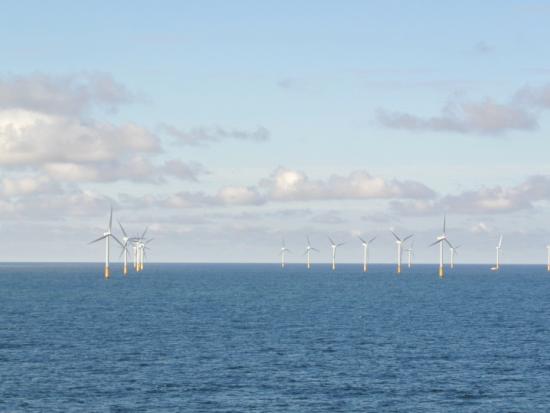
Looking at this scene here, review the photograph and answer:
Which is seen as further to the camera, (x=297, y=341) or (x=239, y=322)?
(x=239, y=322)

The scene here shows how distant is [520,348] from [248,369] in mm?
47303

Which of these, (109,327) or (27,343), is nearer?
(27,343)

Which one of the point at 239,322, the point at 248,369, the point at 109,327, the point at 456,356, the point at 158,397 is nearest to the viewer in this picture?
the point at 158,397

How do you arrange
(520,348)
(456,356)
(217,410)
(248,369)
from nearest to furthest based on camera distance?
(217,410) < (248,369) < (456,356) < (520,348)

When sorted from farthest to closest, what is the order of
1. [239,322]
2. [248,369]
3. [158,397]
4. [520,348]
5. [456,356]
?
[239,322], [520,348], [456,356], [248,369], [158,397]

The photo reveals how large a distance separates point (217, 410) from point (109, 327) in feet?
251

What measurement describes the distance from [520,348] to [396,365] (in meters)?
28.3

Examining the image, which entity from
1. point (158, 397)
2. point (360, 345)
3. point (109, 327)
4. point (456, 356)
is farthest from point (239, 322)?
point (158, 397)

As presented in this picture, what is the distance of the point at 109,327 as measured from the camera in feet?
509

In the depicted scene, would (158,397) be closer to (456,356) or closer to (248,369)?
(248,369)

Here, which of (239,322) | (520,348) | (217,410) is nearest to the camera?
(217,410)

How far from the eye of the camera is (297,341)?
134875 mm

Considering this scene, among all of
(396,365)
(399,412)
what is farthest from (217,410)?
(396,365)

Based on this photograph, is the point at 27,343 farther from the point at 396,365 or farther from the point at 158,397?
the point at 396,365
